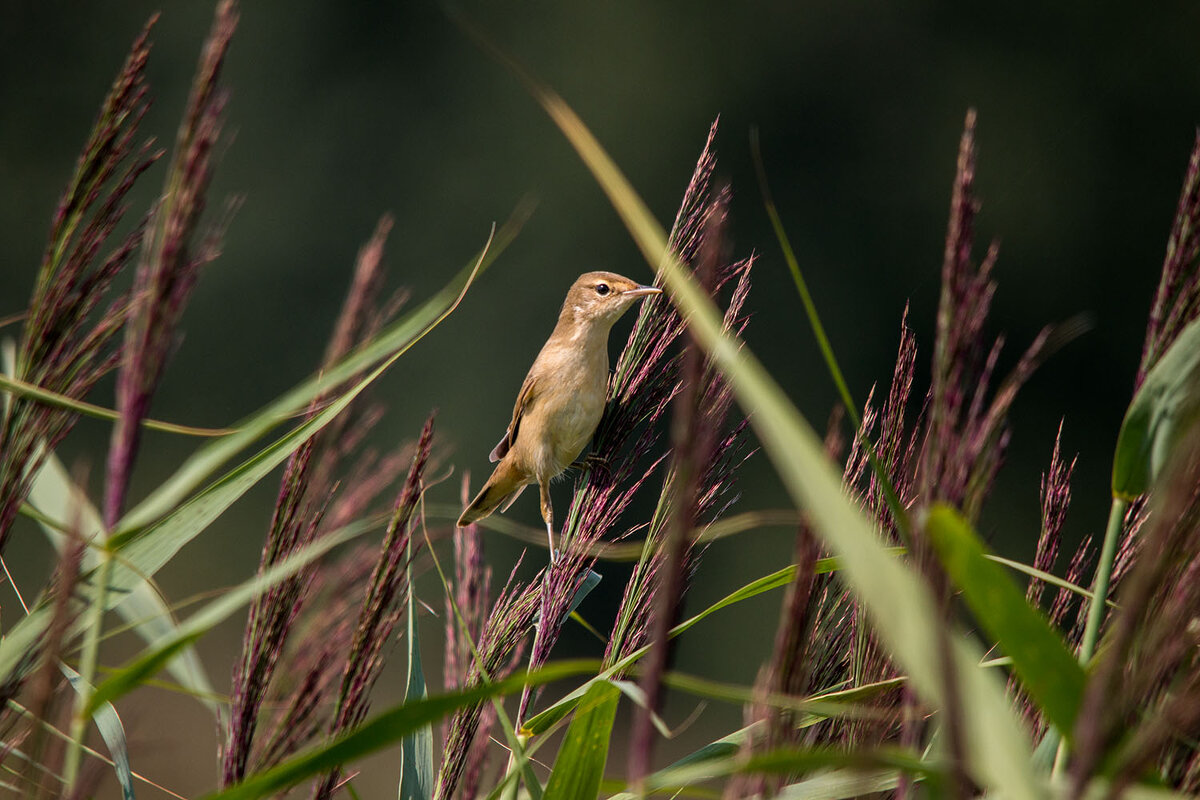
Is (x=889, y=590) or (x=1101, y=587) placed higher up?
(x=889, y=590)

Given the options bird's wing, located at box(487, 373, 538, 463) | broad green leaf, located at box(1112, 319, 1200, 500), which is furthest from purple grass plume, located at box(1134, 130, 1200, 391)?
bird's wing, located at box(487, 373, 538, 463)

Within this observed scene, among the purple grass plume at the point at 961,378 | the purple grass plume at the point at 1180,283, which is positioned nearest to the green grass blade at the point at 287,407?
the purple grass plume at the point at 961,378

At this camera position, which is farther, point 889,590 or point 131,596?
point 131,596

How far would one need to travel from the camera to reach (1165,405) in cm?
81

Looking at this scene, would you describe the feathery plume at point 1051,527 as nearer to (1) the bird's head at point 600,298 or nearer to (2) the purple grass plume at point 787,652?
(2) the purple grass plume at point 787,652

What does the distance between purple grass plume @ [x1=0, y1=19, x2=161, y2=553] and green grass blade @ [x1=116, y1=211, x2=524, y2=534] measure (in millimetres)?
81

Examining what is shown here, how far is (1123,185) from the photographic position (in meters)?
13.7

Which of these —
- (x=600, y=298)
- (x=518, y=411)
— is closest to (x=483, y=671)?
(x=600, y=298)

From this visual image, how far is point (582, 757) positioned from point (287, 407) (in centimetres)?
39

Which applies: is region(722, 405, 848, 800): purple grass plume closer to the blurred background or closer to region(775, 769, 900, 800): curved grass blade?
region(775, 769, 900, 800): curved grass blade

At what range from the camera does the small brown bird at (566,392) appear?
2.72 metres

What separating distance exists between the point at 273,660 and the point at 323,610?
0.19m

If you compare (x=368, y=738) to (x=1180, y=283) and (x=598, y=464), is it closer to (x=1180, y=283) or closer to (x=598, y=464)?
(x=1180, y=283)

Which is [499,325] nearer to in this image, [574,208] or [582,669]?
[574,208]
